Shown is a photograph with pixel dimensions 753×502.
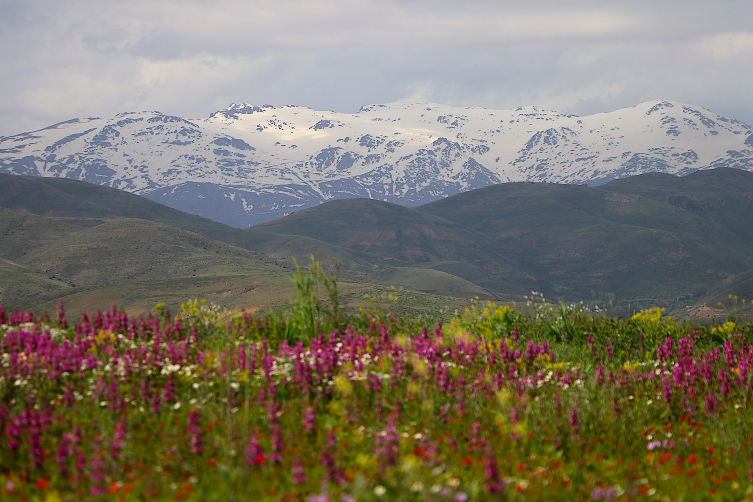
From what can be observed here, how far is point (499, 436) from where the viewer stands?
7484mm

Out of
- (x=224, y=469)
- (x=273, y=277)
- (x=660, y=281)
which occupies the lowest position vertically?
(x=660, y=281)

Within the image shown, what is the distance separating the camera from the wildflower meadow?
5.77 m

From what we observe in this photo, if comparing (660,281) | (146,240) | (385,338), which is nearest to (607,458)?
(385,338)

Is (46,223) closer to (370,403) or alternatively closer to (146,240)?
(146,240)

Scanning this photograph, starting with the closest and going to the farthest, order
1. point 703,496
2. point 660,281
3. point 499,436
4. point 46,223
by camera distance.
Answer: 1. point 703,496
2. point 499,436
3. point 46,223
4. point 660,281

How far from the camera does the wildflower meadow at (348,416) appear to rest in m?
5.77

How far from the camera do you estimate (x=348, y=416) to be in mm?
7418

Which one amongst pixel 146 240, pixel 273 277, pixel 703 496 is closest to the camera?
pixel 703 496

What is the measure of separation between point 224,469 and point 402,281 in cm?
13690

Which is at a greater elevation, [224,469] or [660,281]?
[224,469]

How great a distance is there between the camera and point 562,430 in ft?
25.3

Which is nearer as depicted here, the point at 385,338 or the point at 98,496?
the point at 98,496

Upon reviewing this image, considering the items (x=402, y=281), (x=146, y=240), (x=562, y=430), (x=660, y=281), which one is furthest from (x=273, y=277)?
(x=660, y=281)

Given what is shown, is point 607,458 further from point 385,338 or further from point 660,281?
point 660,281
